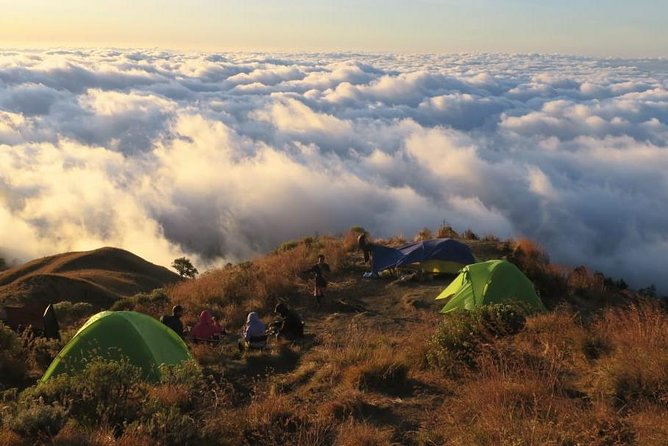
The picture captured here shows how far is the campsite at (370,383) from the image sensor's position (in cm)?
454

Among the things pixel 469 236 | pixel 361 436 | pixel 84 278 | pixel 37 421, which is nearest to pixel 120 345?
pixel 37 421

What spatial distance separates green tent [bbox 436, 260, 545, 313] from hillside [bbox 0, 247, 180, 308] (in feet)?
62.3

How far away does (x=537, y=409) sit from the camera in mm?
4660

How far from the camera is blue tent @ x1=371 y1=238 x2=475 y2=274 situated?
47.5 feet

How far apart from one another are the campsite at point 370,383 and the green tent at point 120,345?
2 centimetres

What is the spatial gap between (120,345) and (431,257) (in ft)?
29.1

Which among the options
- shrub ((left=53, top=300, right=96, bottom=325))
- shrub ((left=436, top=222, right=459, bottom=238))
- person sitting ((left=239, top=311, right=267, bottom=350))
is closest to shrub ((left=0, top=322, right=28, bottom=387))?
person sitting ((left=239, top=311, right=267, bottom=350))

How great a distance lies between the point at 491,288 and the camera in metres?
11.2

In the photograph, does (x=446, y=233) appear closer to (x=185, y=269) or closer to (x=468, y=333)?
(x=468, y=333)

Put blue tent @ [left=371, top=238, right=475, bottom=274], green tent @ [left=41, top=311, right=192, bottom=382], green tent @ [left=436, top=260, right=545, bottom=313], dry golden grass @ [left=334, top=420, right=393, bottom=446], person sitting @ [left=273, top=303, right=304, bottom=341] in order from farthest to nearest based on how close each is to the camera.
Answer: blue tent @ [left=371, top=238, right=475, bottom=274]
green tent @ [left=436, top=260, right=545, bottom=313]
person sitting @ [left=273, top=303, right=304, bottom=341]
green tent @ [left=41, top=311, right=192, bottom=382]
dry golden grass @ [left=334, top=420, right=393, bottom=446]

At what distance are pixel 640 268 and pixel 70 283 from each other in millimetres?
115930

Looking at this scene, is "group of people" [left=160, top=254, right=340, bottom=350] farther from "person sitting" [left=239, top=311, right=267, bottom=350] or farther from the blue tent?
the blue tent

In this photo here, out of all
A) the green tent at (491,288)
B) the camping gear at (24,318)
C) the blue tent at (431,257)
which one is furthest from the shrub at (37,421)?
the blue tent at (431,257)

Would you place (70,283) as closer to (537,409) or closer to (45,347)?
(45,347)
